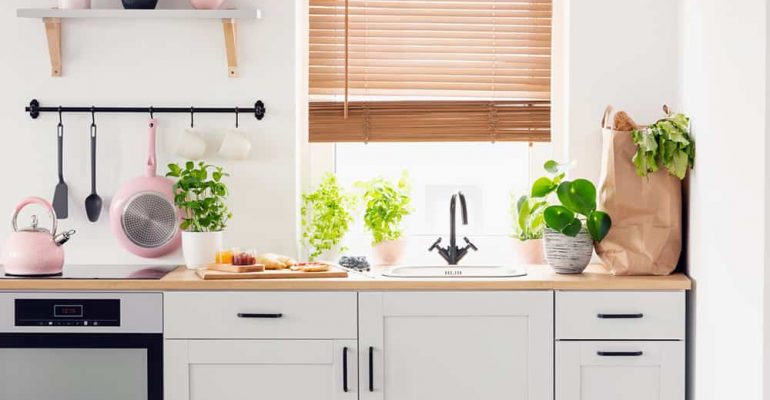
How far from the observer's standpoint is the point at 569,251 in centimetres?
299

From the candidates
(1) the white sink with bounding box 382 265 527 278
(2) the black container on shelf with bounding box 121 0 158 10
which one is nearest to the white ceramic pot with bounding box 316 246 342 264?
(1) the white sink with bounding box 382 265 527 278

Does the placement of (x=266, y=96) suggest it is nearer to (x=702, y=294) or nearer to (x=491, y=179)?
(x=491, y=179)

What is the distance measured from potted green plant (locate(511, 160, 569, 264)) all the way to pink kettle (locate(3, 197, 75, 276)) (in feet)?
4.93

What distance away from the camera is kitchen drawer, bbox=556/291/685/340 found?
2869mm

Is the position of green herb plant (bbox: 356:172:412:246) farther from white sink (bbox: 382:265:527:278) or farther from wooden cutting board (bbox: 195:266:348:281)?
wooden cutting board (bbox: 195:266:348:281)

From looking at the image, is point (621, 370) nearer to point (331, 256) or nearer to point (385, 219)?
point (385, 219)

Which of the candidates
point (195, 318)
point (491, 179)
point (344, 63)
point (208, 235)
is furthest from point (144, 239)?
point (491, 179)

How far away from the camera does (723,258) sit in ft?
8.36

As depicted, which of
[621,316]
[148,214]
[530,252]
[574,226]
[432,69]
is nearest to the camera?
[621,316]

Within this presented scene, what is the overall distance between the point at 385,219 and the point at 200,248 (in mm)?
656

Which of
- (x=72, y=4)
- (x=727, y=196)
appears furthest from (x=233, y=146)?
(x=727, y=196)

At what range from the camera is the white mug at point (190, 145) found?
3203mm

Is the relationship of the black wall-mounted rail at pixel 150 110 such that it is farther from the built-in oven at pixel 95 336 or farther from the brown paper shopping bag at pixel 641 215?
the brown paper shopping bag at pixel 641 215

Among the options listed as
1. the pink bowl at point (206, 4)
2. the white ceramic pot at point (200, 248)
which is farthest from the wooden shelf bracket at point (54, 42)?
the white ceramic pot at point (200, 248)
